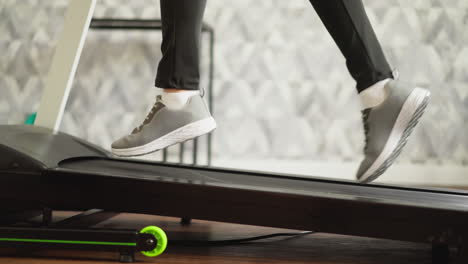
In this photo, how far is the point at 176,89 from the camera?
1.28 m

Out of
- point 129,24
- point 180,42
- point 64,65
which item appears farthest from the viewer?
point 129,24

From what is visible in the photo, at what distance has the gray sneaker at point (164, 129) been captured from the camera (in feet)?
4.20

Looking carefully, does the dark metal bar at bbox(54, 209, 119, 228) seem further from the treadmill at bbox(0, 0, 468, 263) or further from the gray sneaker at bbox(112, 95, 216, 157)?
the gray sneaker at bbox(112, 95, 216, 157)

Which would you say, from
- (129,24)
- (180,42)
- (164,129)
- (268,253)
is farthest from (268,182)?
(129,24)

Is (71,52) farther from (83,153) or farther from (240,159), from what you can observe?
(240,159)

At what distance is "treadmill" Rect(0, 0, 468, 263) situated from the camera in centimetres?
110

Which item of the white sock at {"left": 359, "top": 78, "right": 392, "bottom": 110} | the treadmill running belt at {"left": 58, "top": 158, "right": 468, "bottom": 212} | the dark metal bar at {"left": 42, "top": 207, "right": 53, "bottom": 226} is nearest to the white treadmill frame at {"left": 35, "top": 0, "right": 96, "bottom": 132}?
the treadmill running belt at {"left": 58, "top": 158, "right": 468, "bottom": 212}

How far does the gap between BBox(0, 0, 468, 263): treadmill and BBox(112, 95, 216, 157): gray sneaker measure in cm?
7

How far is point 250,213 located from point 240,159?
6.32ft

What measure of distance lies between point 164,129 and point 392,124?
1.75ft

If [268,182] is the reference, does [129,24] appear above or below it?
above

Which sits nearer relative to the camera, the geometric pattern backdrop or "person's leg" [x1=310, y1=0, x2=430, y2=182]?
"person's leg" [x1=310, y1=0, x2=430, y2=182]

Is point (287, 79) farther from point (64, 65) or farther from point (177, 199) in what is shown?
point (177, 199)

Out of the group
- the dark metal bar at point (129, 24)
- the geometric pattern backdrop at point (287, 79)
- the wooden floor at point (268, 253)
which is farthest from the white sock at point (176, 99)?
the geometric pattern backdrop at point (287, 79)
